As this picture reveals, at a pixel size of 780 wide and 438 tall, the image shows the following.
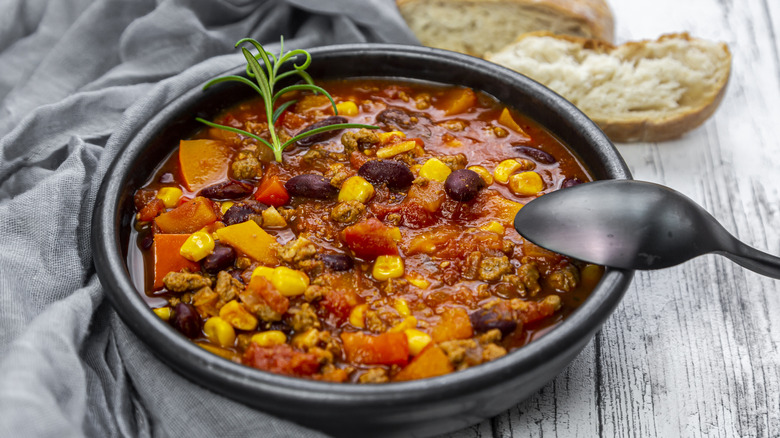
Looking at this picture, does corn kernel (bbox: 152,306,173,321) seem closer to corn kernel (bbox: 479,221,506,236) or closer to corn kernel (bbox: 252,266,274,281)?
corn kernel (bbox: 252,266,274,281)

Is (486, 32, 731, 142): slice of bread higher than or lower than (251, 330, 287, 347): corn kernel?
higher

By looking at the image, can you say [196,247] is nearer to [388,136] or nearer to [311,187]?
[311,187]

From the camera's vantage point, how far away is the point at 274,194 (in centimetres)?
350

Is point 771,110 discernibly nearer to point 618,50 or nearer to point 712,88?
point 712,88

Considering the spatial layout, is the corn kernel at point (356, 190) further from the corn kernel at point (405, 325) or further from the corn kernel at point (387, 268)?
the corn kernel at point (405, 325)

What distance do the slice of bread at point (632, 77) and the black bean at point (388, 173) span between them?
1.60m

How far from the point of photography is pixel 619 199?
3129 mm

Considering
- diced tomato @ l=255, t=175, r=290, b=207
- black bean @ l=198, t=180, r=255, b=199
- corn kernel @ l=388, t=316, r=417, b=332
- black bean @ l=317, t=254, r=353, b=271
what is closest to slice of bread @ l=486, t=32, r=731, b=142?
diced tomato @ l=255, t=175, r=290, b=207

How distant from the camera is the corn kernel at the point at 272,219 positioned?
338 cm

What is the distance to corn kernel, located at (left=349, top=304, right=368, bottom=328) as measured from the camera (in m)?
3.01

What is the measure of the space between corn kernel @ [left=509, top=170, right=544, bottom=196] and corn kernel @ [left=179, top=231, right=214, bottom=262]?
1.47 m

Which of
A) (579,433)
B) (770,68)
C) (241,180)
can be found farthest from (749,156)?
(241,180)

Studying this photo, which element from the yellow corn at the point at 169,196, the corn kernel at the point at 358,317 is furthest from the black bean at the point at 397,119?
the corn kernel at the point at 358,317

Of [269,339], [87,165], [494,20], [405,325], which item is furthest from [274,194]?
[494,20]
